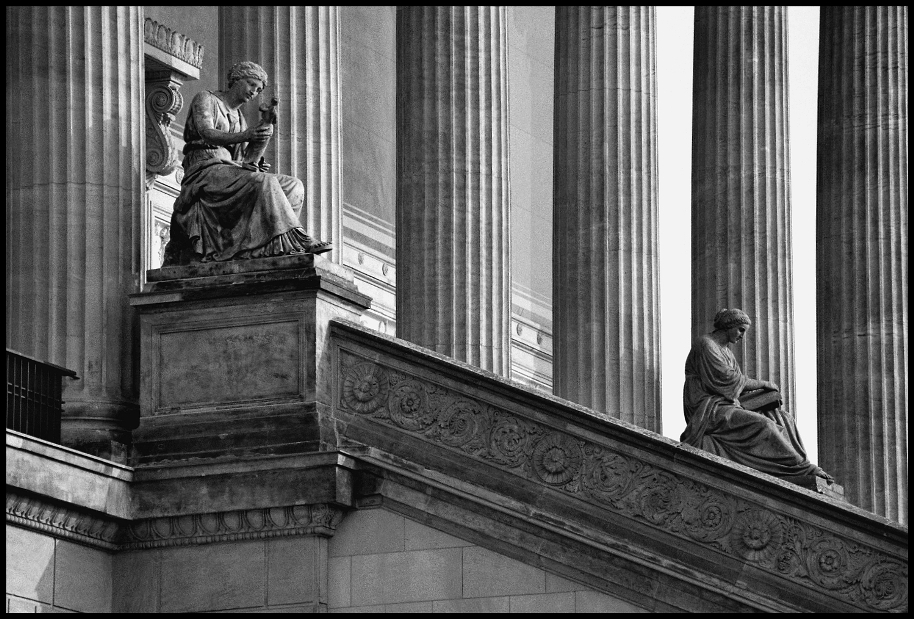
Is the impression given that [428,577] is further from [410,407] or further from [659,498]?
[659,498]

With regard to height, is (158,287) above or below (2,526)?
above

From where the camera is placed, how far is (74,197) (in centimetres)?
3919

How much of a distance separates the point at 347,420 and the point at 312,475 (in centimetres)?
124

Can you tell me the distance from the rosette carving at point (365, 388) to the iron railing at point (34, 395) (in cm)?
417

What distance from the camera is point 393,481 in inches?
1441

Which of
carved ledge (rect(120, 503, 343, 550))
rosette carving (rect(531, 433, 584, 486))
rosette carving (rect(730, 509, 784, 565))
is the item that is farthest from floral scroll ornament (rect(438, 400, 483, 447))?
rosette carving (rect(730, 509, 784, 565))

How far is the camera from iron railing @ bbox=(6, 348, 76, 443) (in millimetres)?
36938

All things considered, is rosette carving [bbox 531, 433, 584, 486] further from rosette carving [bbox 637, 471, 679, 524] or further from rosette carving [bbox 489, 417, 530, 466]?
rosette carving [bbox 637, 471, 679, 524]

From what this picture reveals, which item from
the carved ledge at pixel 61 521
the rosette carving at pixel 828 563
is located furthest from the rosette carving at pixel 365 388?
the rosette carving at pixel 828 563

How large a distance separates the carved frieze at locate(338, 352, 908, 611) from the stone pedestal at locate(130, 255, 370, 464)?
2.73ft

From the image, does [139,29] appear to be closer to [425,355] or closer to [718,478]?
[425,355]

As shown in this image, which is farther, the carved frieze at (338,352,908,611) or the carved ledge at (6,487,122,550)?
the carved frieze at (338,352,908,611)

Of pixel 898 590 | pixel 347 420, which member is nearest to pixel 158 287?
pixel 347 420

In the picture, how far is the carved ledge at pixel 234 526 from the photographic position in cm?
3650
